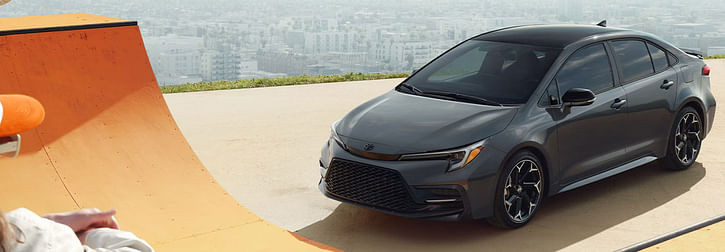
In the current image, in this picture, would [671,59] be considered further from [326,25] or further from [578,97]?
[326,25]

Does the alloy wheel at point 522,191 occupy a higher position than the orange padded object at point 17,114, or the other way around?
the orange padded object at point 17,114

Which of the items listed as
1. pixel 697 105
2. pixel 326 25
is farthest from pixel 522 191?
pixel 326 25

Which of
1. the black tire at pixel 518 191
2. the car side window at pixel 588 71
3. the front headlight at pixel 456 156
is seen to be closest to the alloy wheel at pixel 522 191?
the black tire at pixel 518 191

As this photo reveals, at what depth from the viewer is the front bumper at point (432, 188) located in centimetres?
624

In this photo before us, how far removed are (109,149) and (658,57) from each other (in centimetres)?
527

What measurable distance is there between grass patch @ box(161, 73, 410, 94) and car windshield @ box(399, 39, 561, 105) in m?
8.33

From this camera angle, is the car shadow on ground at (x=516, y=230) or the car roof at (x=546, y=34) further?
the car roof at (x=546, y=34)

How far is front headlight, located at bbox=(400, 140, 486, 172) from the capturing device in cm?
627

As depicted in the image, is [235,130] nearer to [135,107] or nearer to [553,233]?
[135,107]

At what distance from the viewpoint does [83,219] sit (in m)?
3.59

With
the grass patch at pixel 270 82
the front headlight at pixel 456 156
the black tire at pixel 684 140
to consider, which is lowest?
the grass patch at pixel 270 82

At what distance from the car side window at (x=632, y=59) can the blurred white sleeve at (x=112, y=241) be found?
5.36 meters

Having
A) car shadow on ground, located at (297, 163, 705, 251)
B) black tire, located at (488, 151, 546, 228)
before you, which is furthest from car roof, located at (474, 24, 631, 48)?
car shadow on ground, located at (297, 163, 705, 251)

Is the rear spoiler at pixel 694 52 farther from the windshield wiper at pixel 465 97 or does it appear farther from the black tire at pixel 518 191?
the black tire at pixel 518 191
